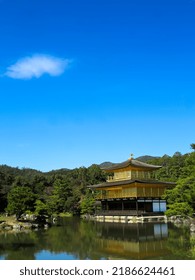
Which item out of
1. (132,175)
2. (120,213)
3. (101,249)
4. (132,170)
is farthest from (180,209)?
(132,170)

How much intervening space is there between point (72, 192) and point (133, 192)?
24412mm

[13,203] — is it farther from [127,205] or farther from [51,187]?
[51,187]

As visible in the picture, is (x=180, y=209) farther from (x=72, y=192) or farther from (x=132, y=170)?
(x=72, y=192)

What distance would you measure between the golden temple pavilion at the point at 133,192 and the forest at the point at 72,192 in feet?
8.21

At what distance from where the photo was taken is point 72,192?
61.8 meters

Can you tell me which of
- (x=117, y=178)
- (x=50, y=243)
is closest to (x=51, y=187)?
(x=117, y=178)

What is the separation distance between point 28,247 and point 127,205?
25.0 metres

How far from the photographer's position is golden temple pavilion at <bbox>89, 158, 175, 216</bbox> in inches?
1548

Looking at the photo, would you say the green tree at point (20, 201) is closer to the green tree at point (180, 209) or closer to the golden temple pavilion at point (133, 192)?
the golden temple pavilion at point (133, 192)

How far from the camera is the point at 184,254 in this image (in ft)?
49.8

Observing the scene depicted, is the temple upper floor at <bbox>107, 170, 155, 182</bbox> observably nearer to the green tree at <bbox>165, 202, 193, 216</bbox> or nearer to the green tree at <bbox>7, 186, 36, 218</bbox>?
the green tree at <bbox>7, 186, 36, 218</bbox>

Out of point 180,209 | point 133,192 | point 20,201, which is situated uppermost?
point 133,192

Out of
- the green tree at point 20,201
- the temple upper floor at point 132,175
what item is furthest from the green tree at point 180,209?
the temple upper floor at point 132,175

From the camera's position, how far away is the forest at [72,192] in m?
22.0
